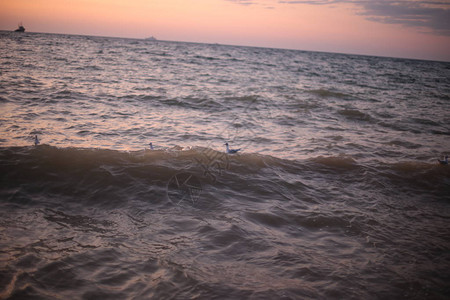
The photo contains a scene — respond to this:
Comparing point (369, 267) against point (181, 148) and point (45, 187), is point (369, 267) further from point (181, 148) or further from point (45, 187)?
point (45, 187)

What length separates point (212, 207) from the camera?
457cm

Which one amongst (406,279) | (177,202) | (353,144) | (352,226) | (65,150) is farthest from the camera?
(353,144)

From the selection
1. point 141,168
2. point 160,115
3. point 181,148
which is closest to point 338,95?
point 160,115

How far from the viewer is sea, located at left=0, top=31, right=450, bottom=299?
3.02m

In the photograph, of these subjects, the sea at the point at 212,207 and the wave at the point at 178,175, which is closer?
the sea at the point at 212,207

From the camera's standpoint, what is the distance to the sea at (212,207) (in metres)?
3.02

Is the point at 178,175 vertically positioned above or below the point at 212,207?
above

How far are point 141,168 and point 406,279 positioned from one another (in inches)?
193

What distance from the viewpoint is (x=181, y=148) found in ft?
23.1

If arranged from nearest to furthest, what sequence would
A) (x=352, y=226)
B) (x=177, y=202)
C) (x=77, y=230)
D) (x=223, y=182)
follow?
(x=77, y=230)
(x=352, y=226)
(x=177, y=202)
(x=223, y=182)

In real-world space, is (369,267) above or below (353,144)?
below

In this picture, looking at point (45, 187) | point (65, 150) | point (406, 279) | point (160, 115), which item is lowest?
point (406, 279)

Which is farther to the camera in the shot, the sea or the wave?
the wave

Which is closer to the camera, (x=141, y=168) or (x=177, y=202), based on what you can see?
(x=177, y=202)
